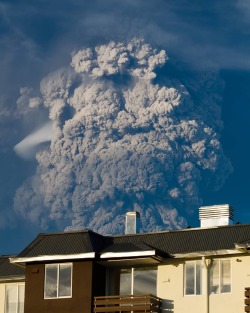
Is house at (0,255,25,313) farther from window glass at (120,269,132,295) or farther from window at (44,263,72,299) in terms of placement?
window glass at (120,269,132,295)

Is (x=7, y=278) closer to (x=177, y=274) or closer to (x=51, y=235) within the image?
(x=51, y=235)

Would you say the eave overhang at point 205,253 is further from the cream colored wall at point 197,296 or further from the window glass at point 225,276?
the window glass at point 225,276

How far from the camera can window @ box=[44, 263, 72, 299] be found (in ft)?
189

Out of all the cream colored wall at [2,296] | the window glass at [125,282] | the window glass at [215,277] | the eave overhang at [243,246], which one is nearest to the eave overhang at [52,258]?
the window glass at [125,282]

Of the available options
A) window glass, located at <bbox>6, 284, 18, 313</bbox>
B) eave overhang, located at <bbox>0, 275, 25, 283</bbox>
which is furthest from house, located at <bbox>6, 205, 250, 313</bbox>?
window glass, located at <bbox>6, 284, 18, 313</bbox>

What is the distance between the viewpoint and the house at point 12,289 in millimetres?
61625

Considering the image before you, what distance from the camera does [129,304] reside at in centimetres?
5600

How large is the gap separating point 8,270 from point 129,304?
29.3 ft

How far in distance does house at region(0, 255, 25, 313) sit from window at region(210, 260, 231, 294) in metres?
10.2

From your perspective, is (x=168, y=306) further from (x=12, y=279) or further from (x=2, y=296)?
(x=2, y=296)

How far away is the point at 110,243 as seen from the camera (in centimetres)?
5950

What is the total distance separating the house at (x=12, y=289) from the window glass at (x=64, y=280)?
12.3 feet

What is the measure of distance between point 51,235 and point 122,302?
5.90 metres

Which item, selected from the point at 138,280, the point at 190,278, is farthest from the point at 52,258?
the point at 190,278
